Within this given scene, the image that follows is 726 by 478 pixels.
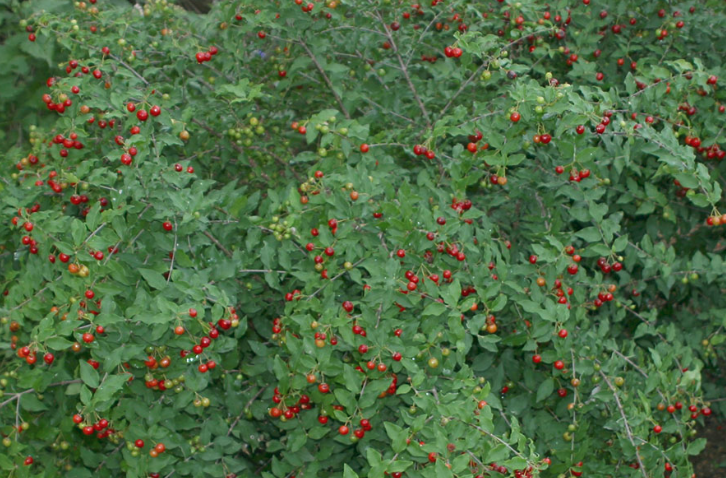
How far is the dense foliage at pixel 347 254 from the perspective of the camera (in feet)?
8.09

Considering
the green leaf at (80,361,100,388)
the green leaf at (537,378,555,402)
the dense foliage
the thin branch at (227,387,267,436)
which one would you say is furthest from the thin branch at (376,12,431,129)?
the green leaf at (80,361,100,388)

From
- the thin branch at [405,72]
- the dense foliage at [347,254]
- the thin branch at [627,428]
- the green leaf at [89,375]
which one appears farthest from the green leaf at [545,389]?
the green leaf at [89,375]

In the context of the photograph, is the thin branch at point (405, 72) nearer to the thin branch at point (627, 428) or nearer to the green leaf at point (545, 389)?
the green leaf at point (545, 389)

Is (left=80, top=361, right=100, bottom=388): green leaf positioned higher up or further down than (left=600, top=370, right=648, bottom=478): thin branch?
higher up

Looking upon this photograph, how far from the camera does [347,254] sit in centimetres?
265

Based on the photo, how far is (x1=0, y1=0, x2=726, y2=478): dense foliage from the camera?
246 centimetres

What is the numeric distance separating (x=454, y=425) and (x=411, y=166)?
1494 mm

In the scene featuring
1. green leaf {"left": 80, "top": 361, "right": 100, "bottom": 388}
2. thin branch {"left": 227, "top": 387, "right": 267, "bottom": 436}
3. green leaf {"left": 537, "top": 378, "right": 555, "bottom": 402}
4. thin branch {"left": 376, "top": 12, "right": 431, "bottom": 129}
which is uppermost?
thin branch {"left": 376, "top": 12, "right": 431, "bottom": 129}

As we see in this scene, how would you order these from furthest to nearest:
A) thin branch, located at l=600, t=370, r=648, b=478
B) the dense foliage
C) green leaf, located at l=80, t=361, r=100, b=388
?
thin branch, located at l=600, t=370, r=648, b=478, the dense foliage, green leaf, located at l=80, t=361, r=100, b=388

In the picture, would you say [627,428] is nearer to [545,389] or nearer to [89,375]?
[545,389]

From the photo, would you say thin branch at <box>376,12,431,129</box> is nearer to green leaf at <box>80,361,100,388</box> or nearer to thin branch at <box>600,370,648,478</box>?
thin branch at <box>600,370,648,478</box>

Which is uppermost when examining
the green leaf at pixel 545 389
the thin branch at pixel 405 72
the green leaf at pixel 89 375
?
the thin branch at pixel 405 72

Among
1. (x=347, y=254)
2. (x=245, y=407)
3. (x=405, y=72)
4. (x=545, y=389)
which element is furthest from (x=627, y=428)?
(x=405, y=72)

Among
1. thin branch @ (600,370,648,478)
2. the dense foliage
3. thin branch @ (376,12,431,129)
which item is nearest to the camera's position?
the dense foliage
